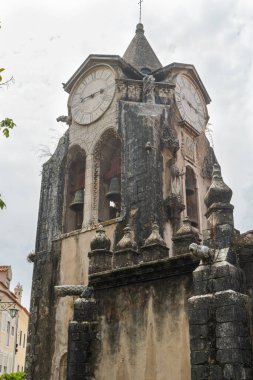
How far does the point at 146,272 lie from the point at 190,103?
806cm

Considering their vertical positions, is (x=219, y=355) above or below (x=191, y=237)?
below

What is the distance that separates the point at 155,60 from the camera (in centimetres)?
1670

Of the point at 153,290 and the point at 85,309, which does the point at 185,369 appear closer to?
the point at 153,290

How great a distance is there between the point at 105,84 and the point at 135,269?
24.9ft

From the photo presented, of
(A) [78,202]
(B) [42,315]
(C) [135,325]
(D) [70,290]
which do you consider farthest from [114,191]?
(C) [135,325]

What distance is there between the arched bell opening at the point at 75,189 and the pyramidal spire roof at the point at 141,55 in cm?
365

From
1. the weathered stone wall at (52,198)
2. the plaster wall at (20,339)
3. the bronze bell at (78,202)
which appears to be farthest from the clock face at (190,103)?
the plaster wall at (20,339)

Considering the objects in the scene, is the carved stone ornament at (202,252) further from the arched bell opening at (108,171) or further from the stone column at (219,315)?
the arched bell opening at (108,171)

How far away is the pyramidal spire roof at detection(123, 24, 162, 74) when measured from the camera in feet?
53.2

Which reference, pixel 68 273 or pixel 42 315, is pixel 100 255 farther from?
pixel 42 315

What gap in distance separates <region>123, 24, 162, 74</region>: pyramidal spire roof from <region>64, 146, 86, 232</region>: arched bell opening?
12.0ft

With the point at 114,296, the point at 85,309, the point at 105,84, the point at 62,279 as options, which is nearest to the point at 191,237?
the point at 114,296

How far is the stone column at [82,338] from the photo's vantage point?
352 inches

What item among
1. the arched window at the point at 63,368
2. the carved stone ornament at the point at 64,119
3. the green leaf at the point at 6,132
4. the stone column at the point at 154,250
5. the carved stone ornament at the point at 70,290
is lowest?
the arched window at the point at 63,368
